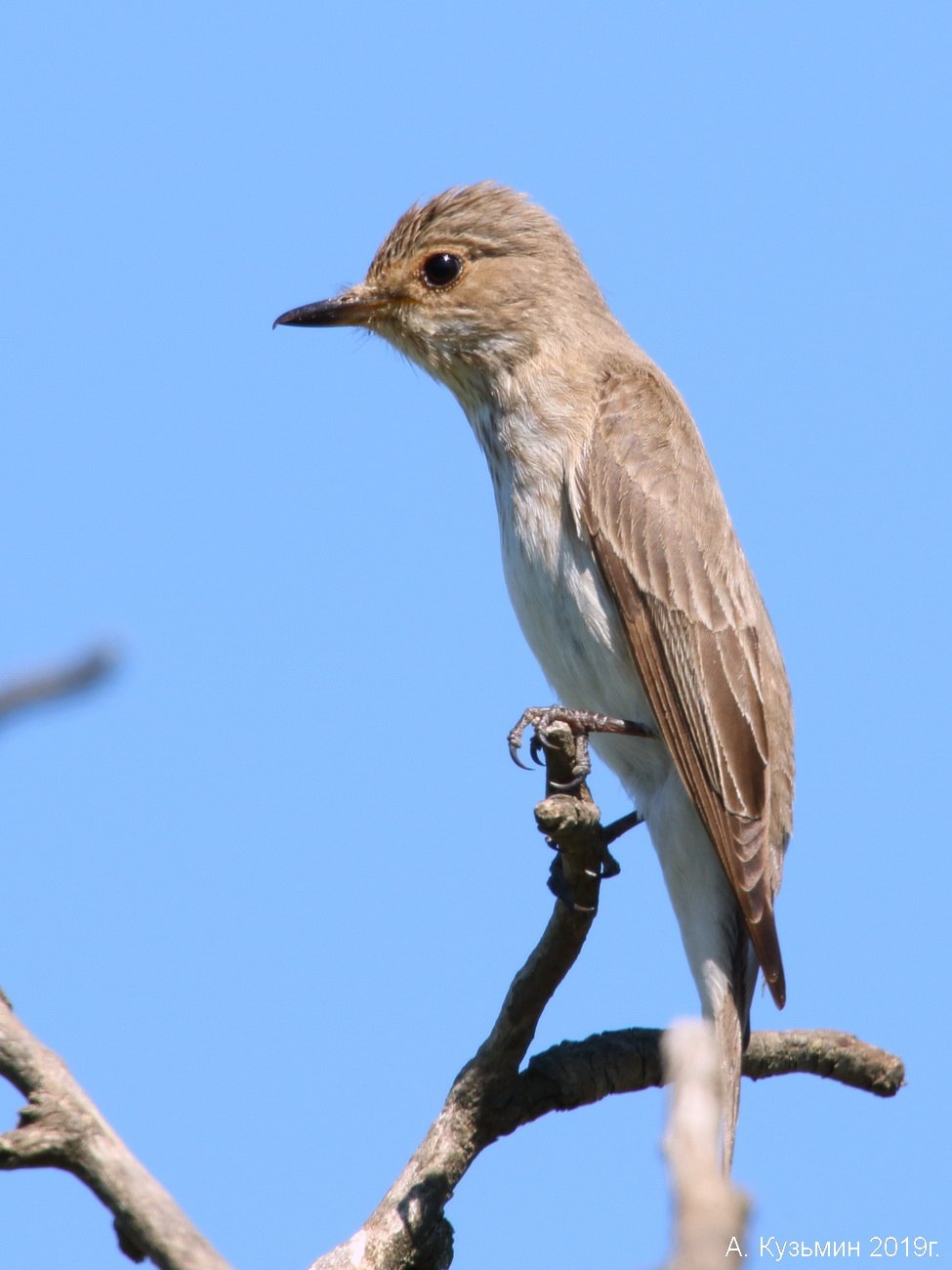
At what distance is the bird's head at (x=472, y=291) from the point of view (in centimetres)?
750

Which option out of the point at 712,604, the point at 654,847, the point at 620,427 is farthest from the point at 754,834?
the point at 620,427

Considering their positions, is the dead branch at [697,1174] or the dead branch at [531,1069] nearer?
the dead branch at [697,1174]

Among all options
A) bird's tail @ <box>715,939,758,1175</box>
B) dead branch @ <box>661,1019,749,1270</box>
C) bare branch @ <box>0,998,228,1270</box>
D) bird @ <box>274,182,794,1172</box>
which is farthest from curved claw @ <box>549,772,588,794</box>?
dead branch @ <box>661,1019,749,1270</box>

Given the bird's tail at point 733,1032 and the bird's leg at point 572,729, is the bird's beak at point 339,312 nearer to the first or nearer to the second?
the bird's leg at point 572,729

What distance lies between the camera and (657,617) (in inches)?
257

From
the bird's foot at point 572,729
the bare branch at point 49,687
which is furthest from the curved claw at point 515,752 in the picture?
the bare branch at point 49,687

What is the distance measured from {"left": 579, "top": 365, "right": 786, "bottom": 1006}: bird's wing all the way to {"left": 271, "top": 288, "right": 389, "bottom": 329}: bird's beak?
1.51 m

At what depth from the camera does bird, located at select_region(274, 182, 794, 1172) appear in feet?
20.8

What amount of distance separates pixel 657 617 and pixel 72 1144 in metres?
3.72

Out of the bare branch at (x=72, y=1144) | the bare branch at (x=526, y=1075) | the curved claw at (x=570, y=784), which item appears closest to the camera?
the bare branch at (x=72, y=1144)

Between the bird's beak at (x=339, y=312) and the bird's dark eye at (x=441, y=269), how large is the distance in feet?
0.82

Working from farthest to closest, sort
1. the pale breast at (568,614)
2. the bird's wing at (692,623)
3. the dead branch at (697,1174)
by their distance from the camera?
1. the pale breast at (568,614)
2. the bird's wing at (692,623)
3. the dead branch at (697,1174)

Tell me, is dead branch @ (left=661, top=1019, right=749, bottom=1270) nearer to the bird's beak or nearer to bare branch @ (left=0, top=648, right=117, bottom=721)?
bare branch @ (left=0, top=648, right=117, bottom=721)

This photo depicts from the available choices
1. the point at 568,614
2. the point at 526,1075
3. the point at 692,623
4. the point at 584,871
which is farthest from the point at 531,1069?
the point at 692,623
